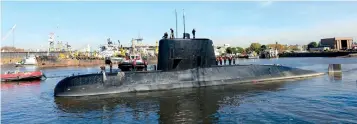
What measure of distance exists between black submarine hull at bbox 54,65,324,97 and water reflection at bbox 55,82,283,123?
1.84ft

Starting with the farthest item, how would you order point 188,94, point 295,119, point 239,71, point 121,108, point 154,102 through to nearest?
point 239,71 < point 188,94 < point 154,102 < point 121,108 < point 295,119

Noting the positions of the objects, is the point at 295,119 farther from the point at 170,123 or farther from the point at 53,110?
the point at 53,110

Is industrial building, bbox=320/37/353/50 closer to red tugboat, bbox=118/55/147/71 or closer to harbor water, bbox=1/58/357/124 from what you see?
red tugboat, bbox=118/55/147/71

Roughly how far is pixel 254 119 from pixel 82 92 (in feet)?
35.7

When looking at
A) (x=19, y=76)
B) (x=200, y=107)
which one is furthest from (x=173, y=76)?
(x=19, y=76)

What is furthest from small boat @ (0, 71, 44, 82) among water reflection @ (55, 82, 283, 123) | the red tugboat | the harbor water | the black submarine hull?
water reflection @ (55, 82, 283, 123)

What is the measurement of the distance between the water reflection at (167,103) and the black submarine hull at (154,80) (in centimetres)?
56

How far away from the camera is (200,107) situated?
1526cm

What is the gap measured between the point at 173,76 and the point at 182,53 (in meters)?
1.63

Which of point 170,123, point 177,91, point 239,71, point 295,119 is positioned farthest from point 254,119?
point 239,71

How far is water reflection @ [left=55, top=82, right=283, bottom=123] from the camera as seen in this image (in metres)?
13.6

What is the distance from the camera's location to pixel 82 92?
19.1m

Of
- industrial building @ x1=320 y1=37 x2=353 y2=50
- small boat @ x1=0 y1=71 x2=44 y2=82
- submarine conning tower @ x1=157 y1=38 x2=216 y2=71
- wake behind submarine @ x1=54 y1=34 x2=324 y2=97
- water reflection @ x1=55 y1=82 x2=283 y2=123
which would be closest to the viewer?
water reflection @ x1=55 y1=82 x2=283 y2=123

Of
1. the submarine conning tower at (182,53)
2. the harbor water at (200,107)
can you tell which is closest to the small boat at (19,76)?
the harbor water at (200,107)
